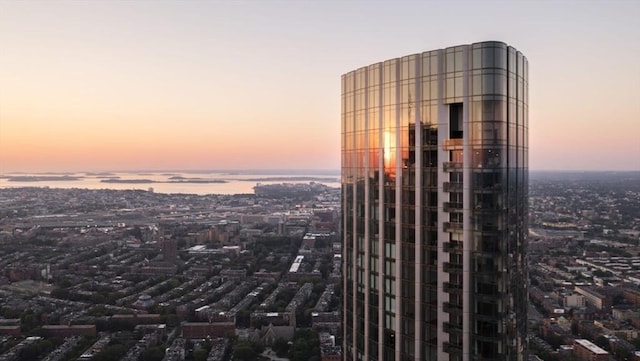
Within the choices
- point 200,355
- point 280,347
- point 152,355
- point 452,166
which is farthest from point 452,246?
point 152,355

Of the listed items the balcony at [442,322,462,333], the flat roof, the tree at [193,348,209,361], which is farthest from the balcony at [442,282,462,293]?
the tree at [193,348,209,361]

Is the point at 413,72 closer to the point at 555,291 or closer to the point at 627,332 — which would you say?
the point at 627,332

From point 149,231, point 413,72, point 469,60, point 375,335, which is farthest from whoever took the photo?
point 149,231

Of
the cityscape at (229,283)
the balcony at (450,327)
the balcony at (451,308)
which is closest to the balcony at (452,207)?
the balcony at (451,308)

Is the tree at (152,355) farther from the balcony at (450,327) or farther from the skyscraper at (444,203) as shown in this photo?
the balcony at (450,327)

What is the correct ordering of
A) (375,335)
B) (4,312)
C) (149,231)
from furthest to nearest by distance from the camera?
(149,231) < (4,312) < (375,335)

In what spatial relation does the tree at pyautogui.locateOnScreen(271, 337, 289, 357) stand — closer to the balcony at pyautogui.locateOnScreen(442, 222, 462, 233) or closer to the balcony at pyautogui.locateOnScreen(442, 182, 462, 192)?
the balcony at pyautogui.locateOnScreen(442, 222, 462, 233)

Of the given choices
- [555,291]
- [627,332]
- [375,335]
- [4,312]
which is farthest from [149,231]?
[375,335]

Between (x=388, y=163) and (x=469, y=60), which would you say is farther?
(x=388, y=163)
